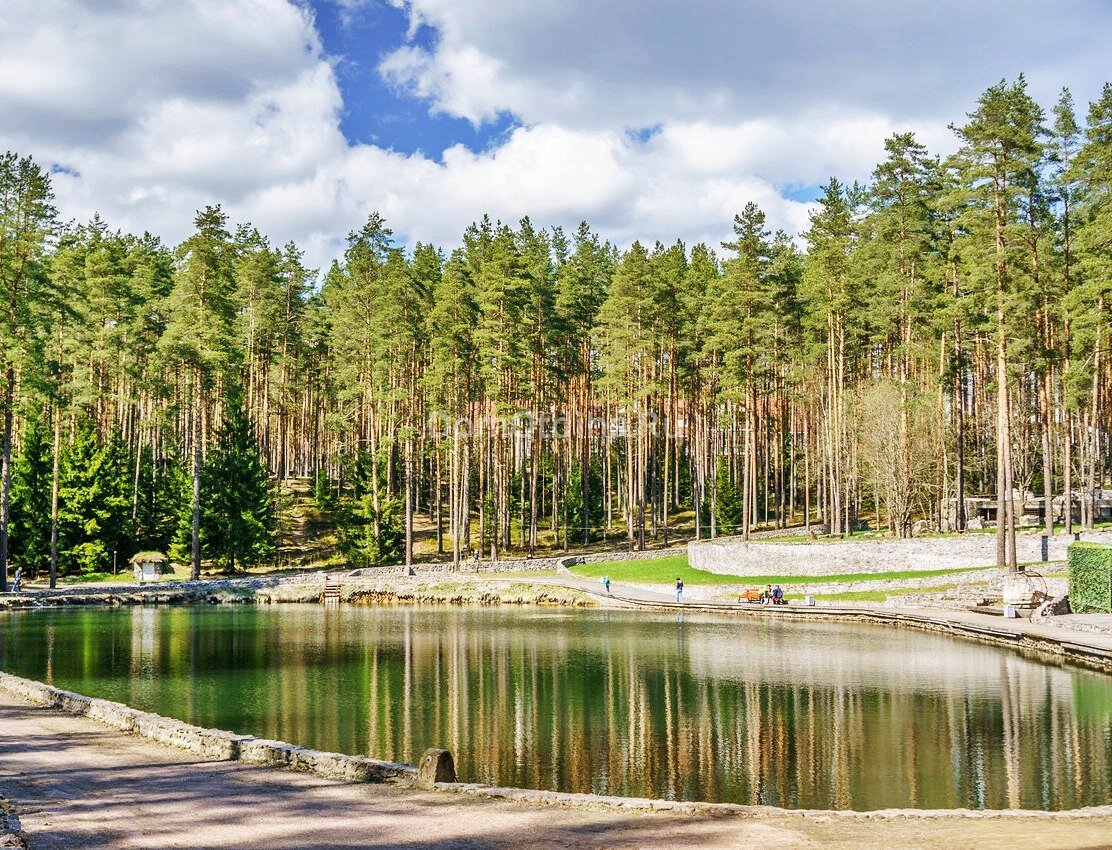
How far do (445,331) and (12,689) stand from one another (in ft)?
130

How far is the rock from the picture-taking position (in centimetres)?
1268

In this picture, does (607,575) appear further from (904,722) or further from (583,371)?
(904,722)

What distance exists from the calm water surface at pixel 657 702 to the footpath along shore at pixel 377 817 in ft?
8.24

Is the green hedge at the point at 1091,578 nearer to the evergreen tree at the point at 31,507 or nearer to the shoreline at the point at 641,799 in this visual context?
the shoreline at the point at 641,799

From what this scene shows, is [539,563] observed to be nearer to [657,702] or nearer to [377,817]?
[657,702]

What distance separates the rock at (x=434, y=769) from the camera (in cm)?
1268

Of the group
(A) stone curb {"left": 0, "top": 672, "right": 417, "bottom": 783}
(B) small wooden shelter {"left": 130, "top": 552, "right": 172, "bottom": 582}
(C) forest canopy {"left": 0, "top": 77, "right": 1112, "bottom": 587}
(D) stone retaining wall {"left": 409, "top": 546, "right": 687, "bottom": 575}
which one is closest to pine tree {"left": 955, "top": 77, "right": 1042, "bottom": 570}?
(C) forest canopy {"left": 0, "top": 77, "right": 1112, "bottom": 587}

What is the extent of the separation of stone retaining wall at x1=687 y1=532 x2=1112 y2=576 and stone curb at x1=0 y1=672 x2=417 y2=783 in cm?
3723

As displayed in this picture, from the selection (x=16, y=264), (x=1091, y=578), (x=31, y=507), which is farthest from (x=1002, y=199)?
(x=31, y=507)

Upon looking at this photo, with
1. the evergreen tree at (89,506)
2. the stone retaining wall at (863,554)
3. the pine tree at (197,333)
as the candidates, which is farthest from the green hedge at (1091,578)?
the evergreen tree at (89,506)

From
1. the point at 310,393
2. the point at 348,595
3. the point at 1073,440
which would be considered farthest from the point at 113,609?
the point at 1073,440

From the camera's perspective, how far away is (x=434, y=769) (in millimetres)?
12703

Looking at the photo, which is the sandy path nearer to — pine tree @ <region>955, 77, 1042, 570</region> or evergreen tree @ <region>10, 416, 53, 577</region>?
pine tree @ <region>955, 77, 1042, 570</region>

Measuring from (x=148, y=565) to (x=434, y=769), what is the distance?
50.4m
